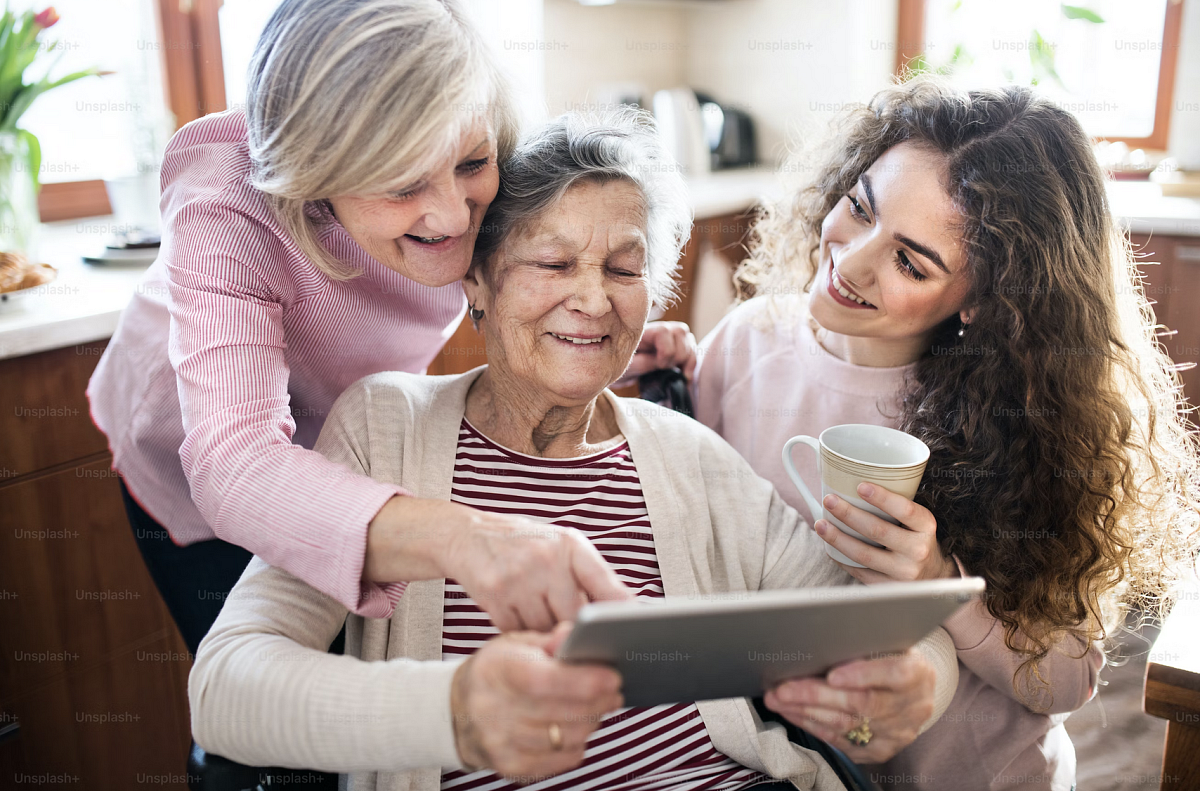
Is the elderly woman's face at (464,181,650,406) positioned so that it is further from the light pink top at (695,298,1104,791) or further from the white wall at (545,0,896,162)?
the white wall at (545,0,896,162)

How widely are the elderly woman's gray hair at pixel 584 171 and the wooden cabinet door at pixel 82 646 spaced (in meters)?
1.05

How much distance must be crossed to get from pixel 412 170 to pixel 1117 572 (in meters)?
1.14

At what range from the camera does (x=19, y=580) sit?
1.70 m

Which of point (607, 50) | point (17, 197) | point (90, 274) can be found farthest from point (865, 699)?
Result: point (607, 50)

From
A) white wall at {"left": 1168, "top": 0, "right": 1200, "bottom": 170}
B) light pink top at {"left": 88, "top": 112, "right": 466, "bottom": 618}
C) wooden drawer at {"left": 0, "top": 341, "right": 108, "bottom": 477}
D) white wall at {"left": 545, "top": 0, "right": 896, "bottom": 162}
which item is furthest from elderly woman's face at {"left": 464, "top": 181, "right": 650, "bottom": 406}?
white wall at {"left": 1168, "top": 0, "right": 1200, "bottom": 170}

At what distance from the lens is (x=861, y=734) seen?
3.44 ft

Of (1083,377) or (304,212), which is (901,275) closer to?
(1083,377)

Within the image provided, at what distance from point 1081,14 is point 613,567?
11.1ft

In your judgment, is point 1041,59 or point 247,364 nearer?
point 247,364

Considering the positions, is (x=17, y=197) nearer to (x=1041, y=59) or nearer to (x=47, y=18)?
(x=47, y=18)

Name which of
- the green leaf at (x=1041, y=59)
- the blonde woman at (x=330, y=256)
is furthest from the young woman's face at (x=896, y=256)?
the green leaf at (x=1041, y=59)

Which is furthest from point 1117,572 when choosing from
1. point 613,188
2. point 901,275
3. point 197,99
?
point 197,99

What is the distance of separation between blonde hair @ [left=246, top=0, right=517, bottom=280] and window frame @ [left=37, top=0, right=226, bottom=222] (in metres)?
1.73

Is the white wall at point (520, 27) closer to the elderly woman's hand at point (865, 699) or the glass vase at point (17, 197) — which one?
the glass vase at point (17, 197)
